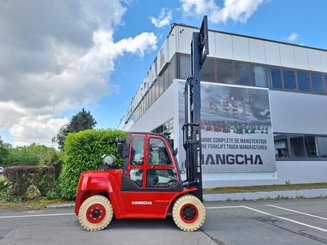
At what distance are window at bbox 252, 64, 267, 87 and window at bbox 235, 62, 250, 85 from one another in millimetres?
406

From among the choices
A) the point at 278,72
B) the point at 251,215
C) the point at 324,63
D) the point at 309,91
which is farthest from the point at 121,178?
the point at 324,63

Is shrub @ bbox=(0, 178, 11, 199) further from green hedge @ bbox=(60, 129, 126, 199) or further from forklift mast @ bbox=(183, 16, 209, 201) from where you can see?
forklift mast @ bbox=(183, 16, 209, 201)

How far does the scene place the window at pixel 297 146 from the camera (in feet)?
47.9

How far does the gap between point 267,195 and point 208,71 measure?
665 cm

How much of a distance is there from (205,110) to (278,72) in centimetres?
553

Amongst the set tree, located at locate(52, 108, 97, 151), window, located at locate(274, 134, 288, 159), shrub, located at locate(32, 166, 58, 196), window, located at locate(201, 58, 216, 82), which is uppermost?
tree, located at locate(52, 108, 97, 151)

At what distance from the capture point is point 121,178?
20.1 feet

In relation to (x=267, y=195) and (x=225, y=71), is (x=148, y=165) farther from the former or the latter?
(x=225, y=71)

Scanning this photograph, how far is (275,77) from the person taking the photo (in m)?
15.0

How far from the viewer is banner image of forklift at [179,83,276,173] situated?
12.8 metres

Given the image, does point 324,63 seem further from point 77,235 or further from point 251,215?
point 77,235

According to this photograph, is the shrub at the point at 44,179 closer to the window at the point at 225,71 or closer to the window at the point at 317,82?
the window at the point at 225,71

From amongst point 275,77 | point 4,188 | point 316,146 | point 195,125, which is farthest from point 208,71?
point 4,188

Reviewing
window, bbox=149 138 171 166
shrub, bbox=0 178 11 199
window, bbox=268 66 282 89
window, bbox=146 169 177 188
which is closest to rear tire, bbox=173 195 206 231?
window, bbox=146 169 177 188
